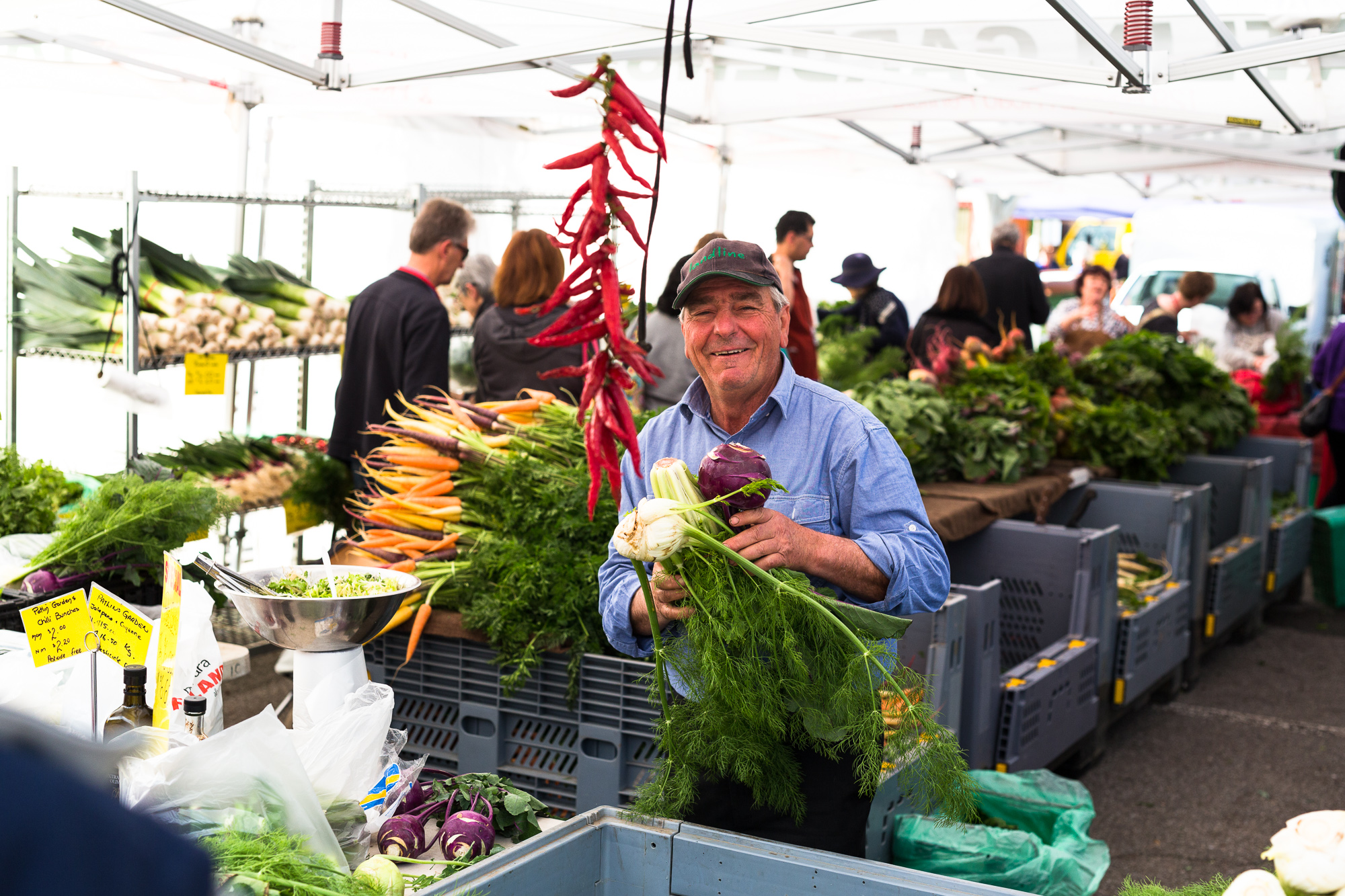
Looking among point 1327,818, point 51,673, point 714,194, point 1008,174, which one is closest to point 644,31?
point 51,673

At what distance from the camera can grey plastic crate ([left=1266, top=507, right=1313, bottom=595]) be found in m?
6.64

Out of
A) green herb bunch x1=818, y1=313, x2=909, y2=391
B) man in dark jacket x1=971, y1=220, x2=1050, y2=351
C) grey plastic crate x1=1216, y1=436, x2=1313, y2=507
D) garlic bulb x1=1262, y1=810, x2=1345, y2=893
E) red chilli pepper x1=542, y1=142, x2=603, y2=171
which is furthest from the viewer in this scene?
man in dark jacket x1=971, y1=220, x2=1050, y2=351

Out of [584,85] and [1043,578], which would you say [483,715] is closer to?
[584,85]

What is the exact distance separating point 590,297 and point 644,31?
2.69m

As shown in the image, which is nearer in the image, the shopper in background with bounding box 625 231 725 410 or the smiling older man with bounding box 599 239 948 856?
the smiling older man with bounding box 599 239 948 856

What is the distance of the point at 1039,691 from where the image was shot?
154 inches

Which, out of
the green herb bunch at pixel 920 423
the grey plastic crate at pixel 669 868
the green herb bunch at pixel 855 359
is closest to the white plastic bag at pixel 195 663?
the grey plastic crate at pixel 669 868

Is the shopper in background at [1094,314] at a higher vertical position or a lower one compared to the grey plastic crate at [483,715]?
higher

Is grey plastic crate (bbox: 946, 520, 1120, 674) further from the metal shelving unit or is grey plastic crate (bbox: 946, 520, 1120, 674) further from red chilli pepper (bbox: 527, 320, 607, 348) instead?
the metal shelving unit

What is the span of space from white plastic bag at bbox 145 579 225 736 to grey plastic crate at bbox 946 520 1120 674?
306 cm

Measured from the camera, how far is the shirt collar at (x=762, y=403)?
2139 mm

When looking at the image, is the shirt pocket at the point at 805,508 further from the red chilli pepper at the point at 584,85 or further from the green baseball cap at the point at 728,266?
the red chilli pepper at the point at 584,85

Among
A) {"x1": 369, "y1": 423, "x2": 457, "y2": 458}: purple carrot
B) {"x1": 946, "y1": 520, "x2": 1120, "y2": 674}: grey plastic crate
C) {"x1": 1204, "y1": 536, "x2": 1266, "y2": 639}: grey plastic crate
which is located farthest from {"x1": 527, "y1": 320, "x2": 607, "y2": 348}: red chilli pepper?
{"x1": 1204, "y1": 536, "x2": 1266, "y2": 639}: grey plastic crate

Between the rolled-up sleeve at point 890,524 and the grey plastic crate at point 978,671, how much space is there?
1.54 metres
